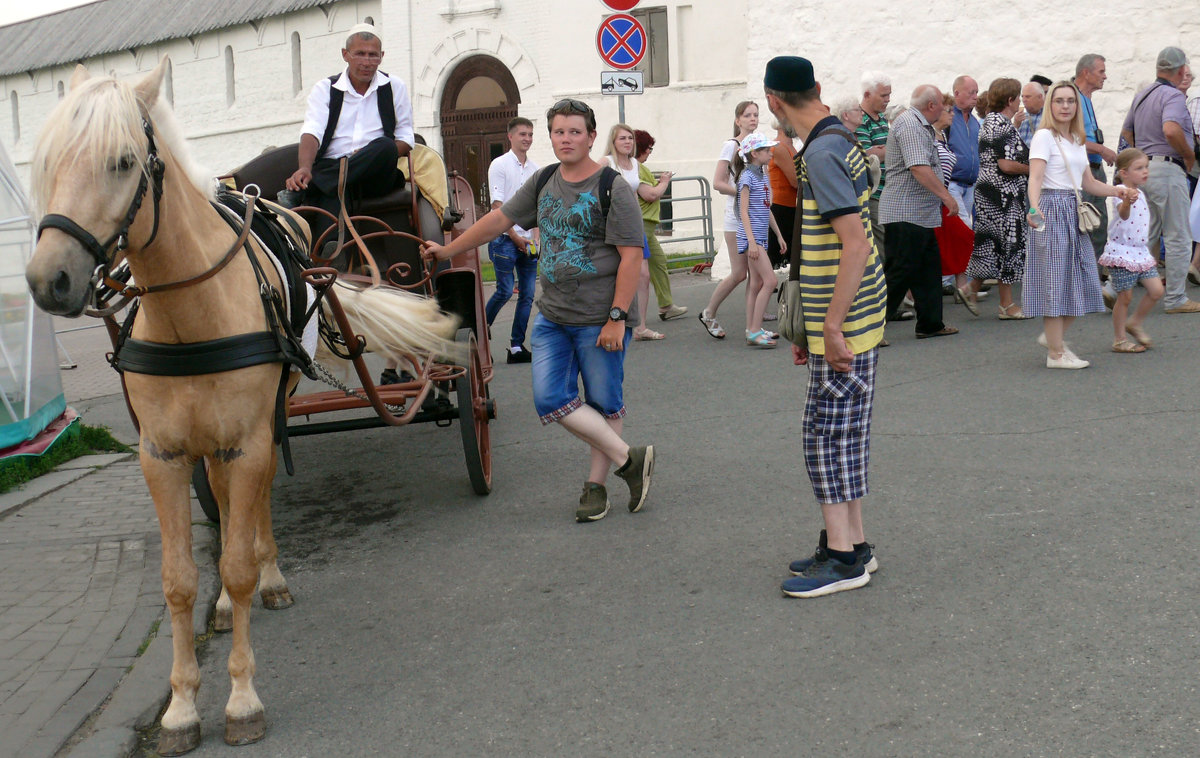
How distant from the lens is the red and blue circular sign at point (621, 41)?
1232cm

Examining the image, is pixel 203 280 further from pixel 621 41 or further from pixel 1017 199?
pixel 621 41

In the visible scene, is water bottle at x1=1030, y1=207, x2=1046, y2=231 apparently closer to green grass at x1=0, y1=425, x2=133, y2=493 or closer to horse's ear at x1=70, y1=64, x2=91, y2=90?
green grass at x1=0, y1=425, x2=133, y2=493

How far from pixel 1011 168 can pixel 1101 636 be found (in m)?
7.47

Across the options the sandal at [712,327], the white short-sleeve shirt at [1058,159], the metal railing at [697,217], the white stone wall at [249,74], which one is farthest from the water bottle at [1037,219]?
the white stone wall at [249,74]

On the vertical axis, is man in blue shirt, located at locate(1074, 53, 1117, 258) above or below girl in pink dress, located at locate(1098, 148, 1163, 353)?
above

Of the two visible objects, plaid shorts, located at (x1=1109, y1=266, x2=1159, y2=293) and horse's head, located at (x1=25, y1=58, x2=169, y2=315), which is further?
plaid shorts, located at (x1=1109, y1=266, x2=1159, y2=293)

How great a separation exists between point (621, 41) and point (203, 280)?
369 inches

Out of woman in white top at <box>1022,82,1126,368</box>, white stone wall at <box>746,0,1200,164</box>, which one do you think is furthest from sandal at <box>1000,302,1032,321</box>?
white stone wall at <box>746,0,1200,164</box>

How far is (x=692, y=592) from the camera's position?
186 inches

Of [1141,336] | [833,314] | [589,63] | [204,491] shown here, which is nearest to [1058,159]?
[1141,336]

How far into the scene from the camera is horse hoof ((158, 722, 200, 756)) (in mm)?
3676

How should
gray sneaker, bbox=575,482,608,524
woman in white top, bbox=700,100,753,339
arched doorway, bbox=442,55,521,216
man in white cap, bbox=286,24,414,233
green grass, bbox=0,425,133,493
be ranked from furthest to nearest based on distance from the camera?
arched doorway, bbox=442,55,521,216 < woman in white top, bbox=700,100,753,339 < green grass, bbox=0,425,133,493 < man in white cap, bbox=286,24,414,233 < gray sneaker, bbox=575,482,608,524

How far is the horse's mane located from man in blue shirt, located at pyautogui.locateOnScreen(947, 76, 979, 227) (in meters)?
8.86

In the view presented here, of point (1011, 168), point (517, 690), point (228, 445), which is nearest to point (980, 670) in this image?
point (517, 690)
